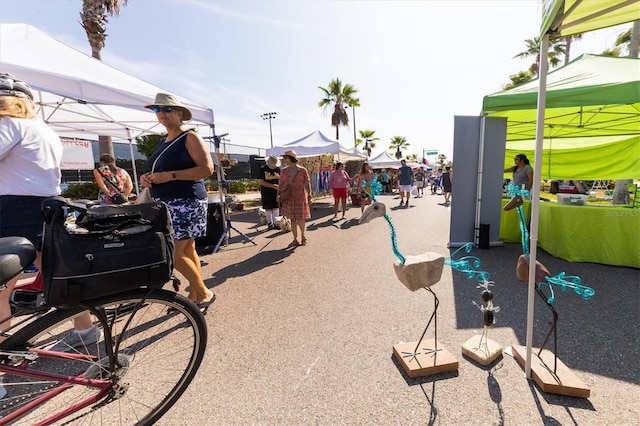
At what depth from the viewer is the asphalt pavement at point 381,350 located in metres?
1.67

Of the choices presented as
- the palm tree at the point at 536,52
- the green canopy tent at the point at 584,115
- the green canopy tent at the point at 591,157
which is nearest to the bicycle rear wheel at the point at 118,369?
the green canopy tent at the point at 584,115

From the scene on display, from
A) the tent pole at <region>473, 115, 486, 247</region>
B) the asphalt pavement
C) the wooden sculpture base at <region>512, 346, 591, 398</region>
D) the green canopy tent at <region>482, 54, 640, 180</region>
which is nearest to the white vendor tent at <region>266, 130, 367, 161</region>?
the green canopy tent at <region>482, 54, 640, 180</region>

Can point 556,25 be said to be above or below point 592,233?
above

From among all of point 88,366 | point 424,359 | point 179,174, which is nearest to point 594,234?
point 424,359

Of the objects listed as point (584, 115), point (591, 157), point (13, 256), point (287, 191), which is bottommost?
point (13, 256)

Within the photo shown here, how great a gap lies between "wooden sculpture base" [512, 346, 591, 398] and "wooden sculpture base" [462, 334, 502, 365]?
0.15 metres

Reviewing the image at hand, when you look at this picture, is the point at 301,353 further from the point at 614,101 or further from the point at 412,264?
the point at 614,101

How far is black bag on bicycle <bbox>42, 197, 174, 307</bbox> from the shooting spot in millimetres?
1197

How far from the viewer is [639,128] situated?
20.1 feet

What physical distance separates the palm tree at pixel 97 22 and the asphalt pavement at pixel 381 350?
9.87 meters

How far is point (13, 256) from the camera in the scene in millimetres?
1228

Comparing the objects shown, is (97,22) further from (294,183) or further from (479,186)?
(479,186)

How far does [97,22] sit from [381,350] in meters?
14.5

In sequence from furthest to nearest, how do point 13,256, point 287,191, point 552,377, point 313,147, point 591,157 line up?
1. point 313,147
2. point 591,157
3. point 287,191
4. point 552,377
5. point 13,256
